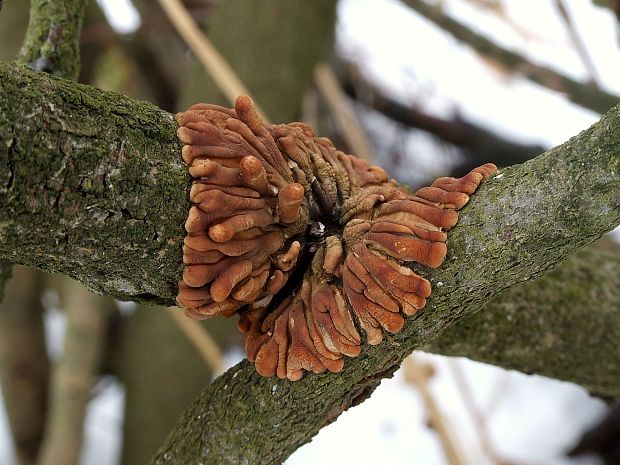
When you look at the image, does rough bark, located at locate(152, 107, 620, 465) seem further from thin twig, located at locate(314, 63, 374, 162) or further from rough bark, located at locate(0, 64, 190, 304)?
thin twig, located at locate(314, 63, 374, 162)

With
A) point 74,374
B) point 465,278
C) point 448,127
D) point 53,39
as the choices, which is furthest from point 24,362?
point 448,127

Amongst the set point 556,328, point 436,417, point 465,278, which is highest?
point 465,278

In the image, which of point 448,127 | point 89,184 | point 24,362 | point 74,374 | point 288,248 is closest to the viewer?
point 89,184

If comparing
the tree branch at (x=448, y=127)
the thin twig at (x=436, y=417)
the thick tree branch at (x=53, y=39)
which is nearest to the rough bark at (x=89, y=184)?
the thick tree branch at (x=53, y=39)

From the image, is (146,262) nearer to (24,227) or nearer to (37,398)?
(24,227)

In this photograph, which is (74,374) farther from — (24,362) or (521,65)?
(521,65)

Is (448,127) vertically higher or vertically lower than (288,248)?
lower
